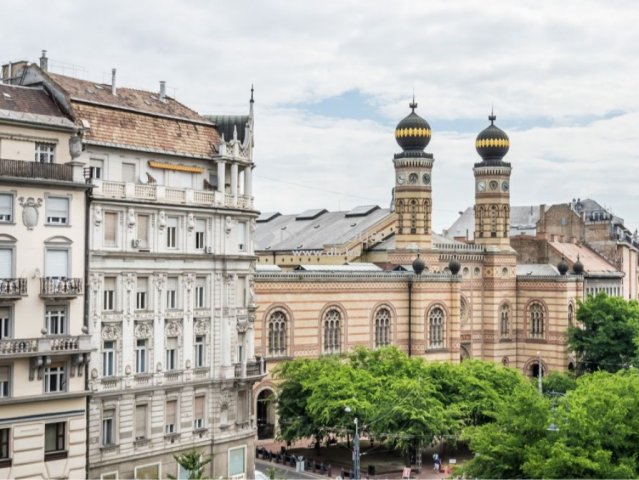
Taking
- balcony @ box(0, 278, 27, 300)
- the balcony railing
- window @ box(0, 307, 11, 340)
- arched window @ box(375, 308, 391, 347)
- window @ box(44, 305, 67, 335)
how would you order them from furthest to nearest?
arched window @ box(375, 308, 391, 347) < window @ box(44, 305, 67, 335) < the balcony railing < window @ box(0, 307, 11, 340) < balcony @ box(0, 278, 27, 300)

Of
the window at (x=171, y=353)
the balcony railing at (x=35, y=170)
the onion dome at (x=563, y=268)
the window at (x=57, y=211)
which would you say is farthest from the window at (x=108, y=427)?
the onion dome at (x=563, y=268)

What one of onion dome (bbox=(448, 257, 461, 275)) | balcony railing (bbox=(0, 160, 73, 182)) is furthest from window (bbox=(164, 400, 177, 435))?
onion dome (bbox=(448, 257, 461, 275))

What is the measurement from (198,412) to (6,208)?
13.4 metres

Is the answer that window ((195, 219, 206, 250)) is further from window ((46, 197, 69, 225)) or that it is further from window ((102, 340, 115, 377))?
window ((46, 197, 69, 225))

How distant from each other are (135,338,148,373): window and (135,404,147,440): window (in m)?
1.61

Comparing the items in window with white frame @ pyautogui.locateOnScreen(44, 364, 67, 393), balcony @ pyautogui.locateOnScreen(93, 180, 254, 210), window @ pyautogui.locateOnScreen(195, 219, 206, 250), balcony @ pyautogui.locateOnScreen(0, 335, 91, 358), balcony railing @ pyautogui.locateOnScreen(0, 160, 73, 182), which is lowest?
window with white frame @ pyautogui.locateOnScreen(44, 364, 67, 393)

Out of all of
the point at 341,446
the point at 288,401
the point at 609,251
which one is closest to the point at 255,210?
the point at 288,401

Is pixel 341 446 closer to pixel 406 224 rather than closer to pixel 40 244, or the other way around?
pixel 406 224

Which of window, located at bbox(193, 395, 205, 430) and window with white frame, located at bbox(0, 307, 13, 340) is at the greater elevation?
window with white frame, located at bbox(0, 307, 13, 340)

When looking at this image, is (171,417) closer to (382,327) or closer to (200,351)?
(200,351)

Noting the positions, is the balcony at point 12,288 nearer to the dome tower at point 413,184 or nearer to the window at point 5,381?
the window at point 5,381

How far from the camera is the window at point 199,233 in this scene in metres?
44.7

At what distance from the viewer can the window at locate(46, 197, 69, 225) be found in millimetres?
38375

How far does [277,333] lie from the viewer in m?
66.1
